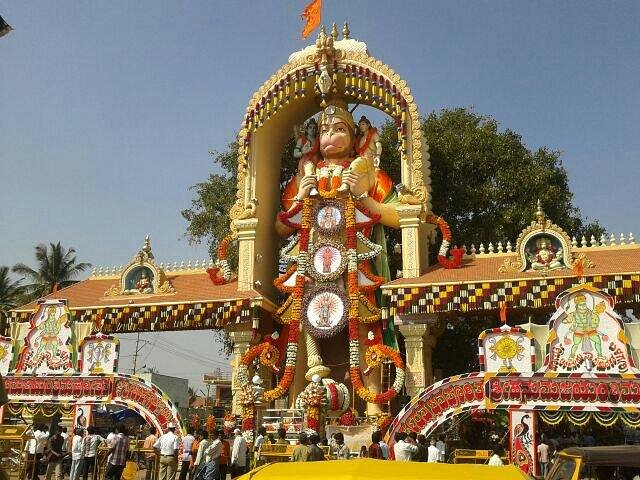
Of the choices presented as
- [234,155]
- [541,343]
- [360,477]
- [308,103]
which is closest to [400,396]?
[541,343]

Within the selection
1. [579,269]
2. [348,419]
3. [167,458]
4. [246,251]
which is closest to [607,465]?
[167,458]

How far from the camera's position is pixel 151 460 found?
47.1 ft

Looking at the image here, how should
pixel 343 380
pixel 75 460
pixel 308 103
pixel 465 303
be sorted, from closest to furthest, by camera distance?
pixel 75 460 < pixel 465 303 < pixel 343 380 < pixel 308 103

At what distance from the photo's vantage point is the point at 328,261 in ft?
60.7

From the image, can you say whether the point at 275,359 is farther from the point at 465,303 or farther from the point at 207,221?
the point at 207,221

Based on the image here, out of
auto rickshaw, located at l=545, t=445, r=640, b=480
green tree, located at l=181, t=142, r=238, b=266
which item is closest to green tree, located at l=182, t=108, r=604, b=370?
green tree, located at l=181, t=142, r=238, b=266

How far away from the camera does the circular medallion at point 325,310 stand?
17891 mm

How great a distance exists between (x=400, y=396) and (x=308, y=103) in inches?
382

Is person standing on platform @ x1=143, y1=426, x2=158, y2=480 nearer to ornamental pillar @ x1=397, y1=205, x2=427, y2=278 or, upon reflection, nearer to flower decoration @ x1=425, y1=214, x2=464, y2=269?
ornamental pillar @ x1=397, y1=205, x2=427, y2=278

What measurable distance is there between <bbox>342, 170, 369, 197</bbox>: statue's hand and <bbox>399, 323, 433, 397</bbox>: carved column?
407cm

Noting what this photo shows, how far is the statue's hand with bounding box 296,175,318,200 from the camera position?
753 inches

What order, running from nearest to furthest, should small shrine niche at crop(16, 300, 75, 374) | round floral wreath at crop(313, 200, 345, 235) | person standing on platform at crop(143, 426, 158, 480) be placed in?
person standing on platform at crop(143, 426, 158, 480)
small shrine niche at crop(16, 300, 75, 374)
round floral wreath at crop(313, 200, 345, 235)

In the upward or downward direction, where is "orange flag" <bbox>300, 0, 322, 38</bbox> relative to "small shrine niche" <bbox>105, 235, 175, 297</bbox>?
upward

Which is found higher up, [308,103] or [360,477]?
[308,103]
